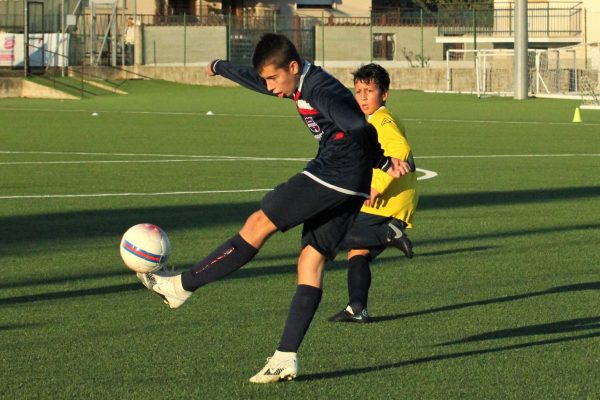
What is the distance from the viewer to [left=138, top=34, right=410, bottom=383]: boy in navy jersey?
6.72 metres

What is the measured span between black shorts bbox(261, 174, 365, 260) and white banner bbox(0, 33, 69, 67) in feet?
167

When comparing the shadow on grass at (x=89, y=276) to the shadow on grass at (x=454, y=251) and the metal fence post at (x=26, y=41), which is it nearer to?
the shadow on grass at (x=454, y=251)

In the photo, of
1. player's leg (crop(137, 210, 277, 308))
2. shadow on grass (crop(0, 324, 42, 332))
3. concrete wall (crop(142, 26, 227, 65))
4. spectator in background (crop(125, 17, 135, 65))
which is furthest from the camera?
concrete wall (crop(142, 26, 227, 65))

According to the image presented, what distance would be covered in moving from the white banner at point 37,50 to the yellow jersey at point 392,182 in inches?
1925

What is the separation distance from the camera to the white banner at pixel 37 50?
56.5 m

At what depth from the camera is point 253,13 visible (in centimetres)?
8275

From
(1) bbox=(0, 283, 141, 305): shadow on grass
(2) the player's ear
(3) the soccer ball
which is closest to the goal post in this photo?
(1) bbox=(0, 283, 141, 305): shadow on grass

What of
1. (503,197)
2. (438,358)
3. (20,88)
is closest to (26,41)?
(20,88)

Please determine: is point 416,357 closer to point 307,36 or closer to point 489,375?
point 489,375

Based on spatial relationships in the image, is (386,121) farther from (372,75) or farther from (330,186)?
(330,186)

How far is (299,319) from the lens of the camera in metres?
6.79

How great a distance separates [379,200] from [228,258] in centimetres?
232

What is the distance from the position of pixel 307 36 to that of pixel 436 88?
983 centimetres

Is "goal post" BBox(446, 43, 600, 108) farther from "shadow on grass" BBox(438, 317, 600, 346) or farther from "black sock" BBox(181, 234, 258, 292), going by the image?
"black sock" BBox(181, 234, 258, 292)
